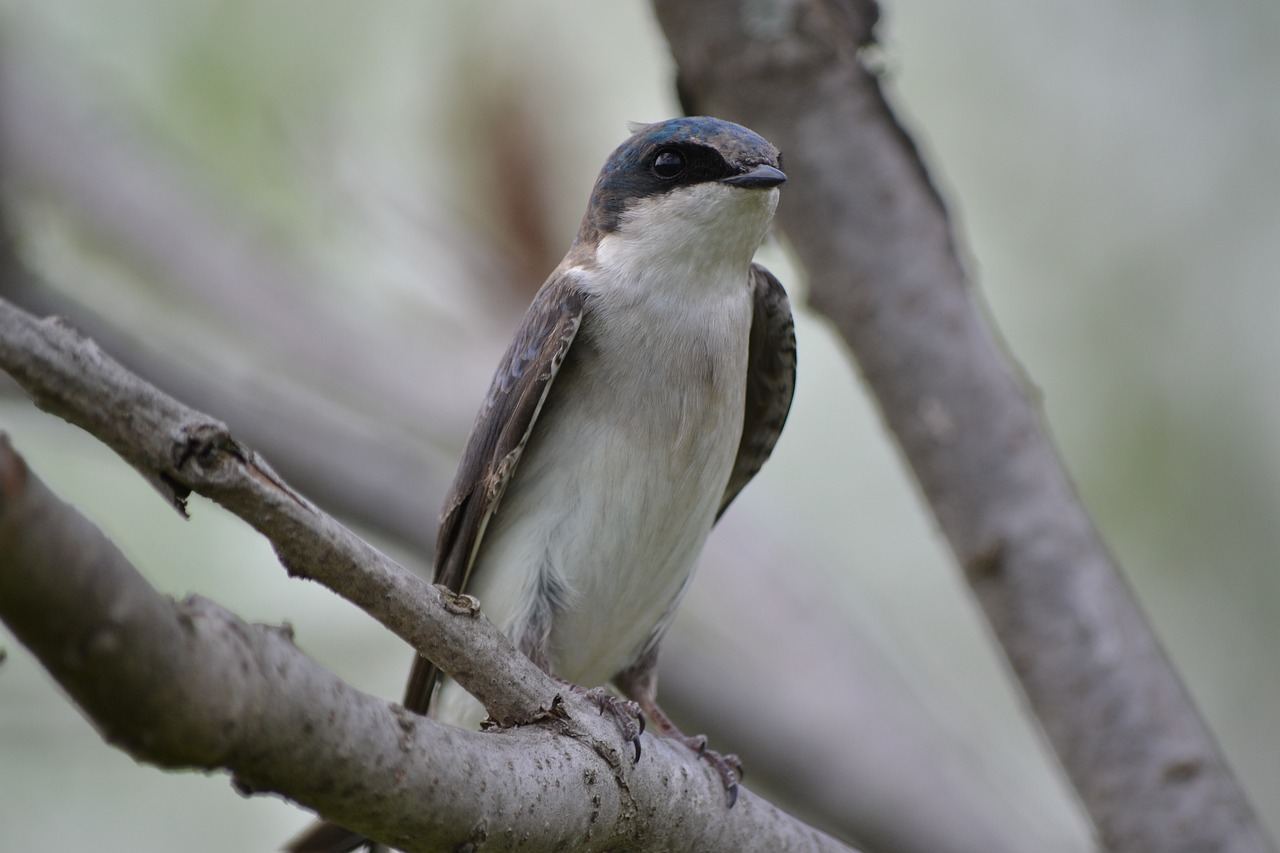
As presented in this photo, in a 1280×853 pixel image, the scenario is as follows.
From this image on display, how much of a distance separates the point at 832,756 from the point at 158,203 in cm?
394

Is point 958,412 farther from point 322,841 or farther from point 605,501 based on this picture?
point 322,841

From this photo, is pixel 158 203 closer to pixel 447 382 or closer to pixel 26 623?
pixel 447 382

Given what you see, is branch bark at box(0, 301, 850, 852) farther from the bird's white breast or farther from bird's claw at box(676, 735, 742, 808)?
the bird's white breast

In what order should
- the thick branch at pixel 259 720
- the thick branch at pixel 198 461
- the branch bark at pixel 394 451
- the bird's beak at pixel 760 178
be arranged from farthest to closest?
the branch bark at pixel 394 451, the bird's beak at pixel 760 178, the thick branch at pixel 198 461, the thick branch at pixel 259 720

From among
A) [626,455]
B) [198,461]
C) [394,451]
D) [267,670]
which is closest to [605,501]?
[626,455]

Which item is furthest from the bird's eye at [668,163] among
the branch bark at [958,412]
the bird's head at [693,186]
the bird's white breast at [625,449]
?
the branch bark at [958,412]

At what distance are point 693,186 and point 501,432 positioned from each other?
872 millimetres

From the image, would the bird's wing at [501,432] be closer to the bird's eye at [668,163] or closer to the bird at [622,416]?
the bird at [622,416]

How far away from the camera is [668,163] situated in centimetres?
387

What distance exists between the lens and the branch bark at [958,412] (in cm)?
408

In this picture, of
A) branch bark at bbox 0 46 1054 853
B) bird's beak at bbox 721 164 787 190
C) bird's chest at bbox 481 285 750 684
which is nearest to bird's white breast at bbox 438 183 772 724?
bird's chest at bbox 481 285 750 684

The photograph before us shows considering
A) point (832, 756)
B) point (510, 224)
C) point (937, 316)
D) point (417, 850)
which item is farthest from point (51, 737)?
point (417, 850)

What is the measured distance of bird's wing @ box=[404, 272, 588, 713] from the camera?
3.71 metres

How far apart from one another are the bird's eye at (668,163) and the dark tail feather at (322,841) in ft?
6.63
